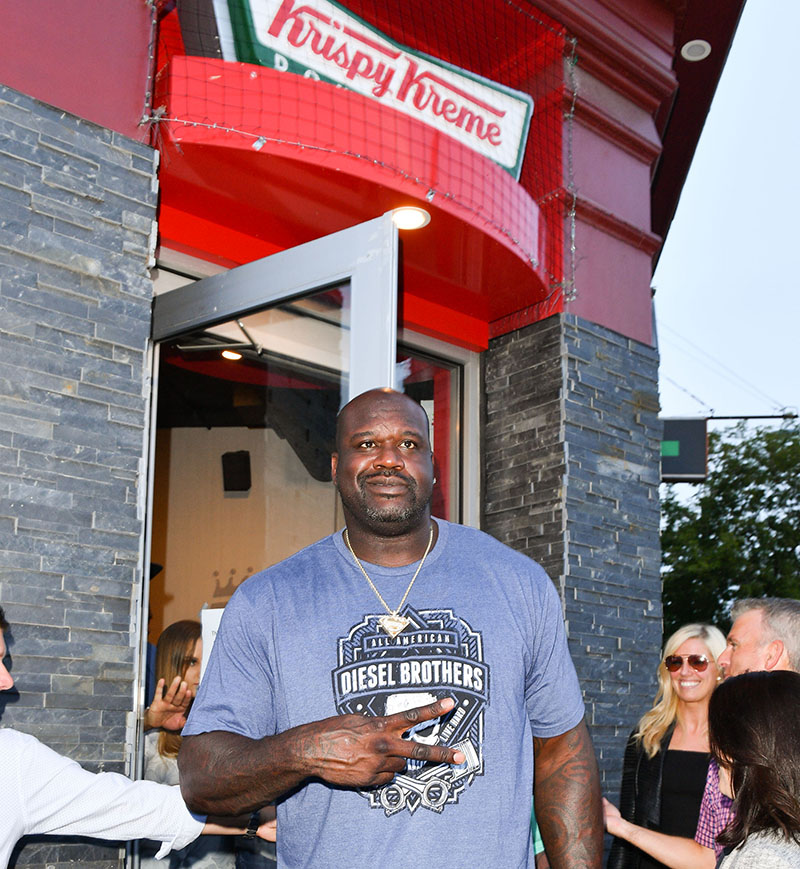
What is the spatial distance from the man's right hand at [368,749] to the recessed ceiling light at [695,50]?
697 cm

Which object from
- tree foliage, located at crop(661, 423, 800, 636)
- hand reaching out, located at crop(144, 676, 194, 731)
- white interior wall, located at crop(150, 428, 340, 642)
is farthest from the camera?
tree foliage, located at crop(661, 423, 800, 636)

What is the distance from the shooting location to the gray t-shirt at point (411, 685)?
6.60ft

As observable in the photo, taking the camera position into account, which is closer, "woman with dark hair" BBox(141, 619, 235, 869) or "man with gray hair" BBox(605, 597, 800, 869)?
"man with gray hair" BBox(605, 597, 800, 869)

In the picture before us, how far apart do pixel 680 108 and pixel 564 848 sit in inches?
295

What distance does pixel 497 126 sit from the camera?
5.63 m

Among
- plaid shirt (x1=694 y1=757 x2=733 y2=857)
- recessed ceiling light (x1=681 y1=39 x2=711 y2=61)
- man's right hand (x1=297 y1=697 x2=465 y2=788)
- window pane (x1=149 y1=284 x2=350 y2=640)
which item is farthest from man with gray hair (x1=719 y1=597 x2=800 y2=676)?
recessed ceiling light (x1=681 y1=39 x2=711 y2=61)

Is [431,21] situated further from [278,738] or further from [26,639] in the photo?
[278,738]

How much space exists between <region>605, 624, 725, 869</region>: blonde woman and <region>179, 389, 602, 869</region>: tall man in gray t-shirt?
1973mm

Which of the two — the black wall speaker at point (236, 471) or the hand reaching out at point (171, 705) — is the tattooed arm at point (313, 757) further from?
the black wall speaker at point (236, 471)

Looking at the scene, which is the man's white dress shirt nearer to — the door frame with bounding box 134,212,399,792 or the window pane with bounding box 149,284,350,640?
the door frame with bounding box 134,212,399,792

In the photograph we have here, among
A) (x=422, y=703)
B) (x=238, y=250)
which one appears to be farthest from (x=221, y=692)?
(x=238, y=250)

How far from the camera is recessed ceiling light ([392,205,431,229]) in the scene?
15.1ft

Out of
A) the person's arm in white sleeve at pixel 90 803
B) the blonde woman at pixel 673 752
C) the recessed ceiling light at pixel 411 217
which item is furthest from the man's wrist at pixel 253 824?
the recessed ceiling light at pixel 411 217

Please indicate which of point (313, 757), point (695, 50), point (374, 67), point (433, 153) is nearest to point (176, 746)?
point (313, 757)
